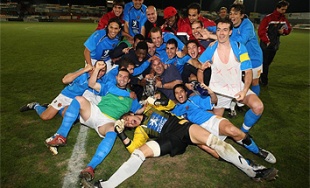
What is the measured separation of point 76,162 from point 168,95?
90.8 inches

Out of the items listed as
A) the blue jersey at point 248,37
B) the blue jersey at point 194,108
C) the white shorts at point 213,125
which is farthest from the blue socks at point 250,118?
the blue jersey at point 248,37

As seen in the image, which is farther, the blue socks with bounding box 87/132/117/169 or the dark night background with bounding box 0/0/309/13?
the dark night background with bounding box 0/0/309/13

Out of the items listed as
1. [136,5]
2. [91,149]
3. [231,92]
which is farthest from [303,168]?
[136,5]

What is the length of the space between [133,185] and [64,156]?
1184 mm

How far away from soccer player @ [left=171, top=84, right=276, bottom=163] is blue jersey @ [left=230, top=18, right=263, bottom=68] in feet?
4.34

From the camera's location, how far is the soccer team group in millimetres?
3162

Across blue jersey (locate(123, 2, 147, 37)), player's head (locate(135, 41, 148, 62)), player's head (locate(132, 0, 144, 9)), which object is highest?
player's head (locate(132, 0, 144, 9))

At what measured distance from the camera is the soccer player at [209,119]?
3.27 metres

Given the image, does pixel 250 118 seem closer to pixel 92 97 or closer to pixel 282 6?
pixel 92 97

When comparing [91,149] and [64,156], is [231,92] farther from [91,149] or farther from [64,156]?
[64,156]

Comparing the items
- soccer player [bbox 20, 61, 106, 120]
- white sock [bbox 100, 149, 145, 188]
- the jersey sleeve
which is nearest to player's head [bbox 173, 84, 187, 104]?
the jersey sleeve

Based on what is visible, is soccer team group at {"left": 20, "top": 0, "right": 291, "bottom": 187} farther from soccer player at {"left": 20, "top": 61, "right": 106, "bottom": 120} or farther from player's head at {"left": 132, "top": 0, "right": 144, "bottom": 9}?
player's head at {"left": 132, "top": 0, "right": 144, "bottom": 9}

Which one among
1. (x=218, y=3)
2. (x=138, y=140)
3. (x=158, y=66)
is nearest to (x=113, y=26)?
(x=158, y=66)

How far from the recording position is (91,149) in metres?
3.66
